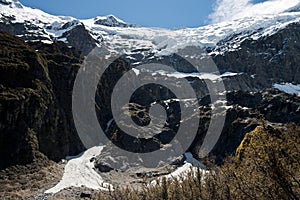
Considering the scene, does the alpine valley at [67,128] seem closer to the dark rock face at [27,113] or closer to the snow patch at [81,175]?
the snow patch at [81,175]

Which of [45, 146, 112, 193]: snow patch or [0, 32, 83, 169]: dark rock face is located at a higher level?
[0, 32, 83, 169]: dark rock face

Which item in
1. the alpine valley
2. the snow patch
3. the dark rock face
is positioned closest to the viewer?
the alpine valley

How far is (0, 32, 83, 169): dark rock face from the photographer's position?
4429 inches

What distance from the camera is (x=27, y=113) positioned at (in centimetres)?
12062

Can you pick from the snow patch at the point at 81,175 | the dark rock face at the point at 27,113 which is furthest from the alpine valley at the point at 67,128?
the dark rock face at the point at 27,113

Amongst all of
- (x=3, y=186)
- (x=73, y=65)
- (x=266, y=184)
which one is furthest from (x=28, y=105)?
Answer: (x=266, y=184)

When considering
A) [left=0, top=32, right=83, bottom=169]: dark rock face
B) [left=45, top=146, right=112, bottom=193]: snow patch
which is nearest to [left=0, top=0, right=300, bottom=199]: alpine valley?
[left=45, top=146, right=112, bottom=193]: snow patch

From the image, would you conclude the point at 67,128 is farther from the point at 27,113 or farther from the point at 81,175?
the point at 81,175

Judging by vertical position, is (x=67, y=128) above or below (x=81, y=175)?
above

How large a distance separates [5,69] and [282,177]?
11814 cm

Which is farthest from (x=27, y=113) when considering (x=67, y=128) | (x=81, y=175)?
(x=67, y=128)

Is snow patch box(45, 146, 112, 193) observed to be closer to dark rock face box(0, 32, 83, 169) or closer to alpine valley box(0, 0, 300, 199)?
alpine valley box(0, 0, 300, 199)

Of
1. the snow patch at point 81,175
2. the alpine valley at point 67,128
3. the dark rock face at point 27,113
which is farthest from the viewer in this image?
the dark rock face at point 27,113

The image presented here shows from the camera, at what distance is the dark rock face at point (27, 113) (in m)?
112
